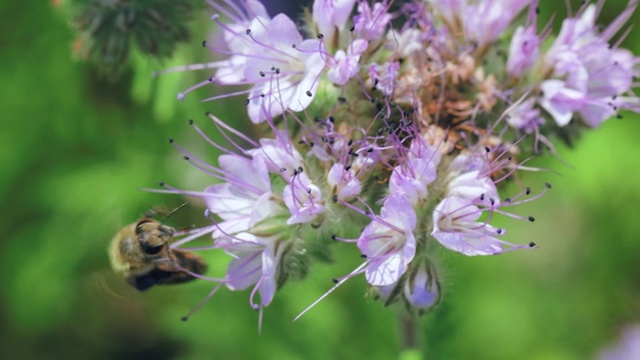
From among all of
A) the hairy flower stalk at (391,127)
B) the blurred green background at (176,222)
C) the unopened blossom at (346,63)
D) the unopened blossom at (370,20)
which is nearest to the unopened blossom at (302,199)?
the hairy flower stalk at (391,127)

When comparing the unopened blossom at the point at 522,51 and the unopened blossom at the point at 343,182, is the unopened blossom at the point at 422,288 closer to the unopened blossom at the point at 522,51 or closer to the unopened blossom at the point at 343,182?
the unopened blossom at the point at 343,182

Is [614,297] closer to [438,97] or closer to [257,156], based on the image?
[438,97]

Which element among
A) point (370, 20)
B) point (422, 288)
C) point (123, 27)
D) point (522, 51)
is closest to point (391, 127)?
point (370, 20)

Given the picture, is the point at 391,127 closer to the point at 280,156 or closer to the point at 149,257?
the point at 280,156

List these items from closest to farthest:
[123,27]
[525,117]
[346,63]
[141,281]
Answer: [346,63]
[525,117]
[141,281]
[123,27]

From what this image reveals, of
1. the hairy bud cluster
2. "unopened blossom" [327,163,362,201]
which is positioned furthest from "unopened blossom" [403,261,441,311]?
the hairy bud cluster

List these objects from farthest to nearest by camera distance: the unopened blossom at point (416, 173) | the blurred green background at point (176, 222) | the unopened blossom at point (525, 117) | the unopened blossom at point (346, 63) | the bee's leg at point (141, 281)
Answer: the blurred green background at point (176, 222)
the bee's leg at point (141, 281)
the unopened blossom at point (525, 117)
the unopened blossom at point (346, 63)
the unopened blossom at point (416, 173)

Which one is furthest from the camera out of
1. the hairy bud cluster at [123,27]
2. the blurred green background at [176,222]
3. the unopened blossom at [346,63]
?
the blurred green background at [176,222]
